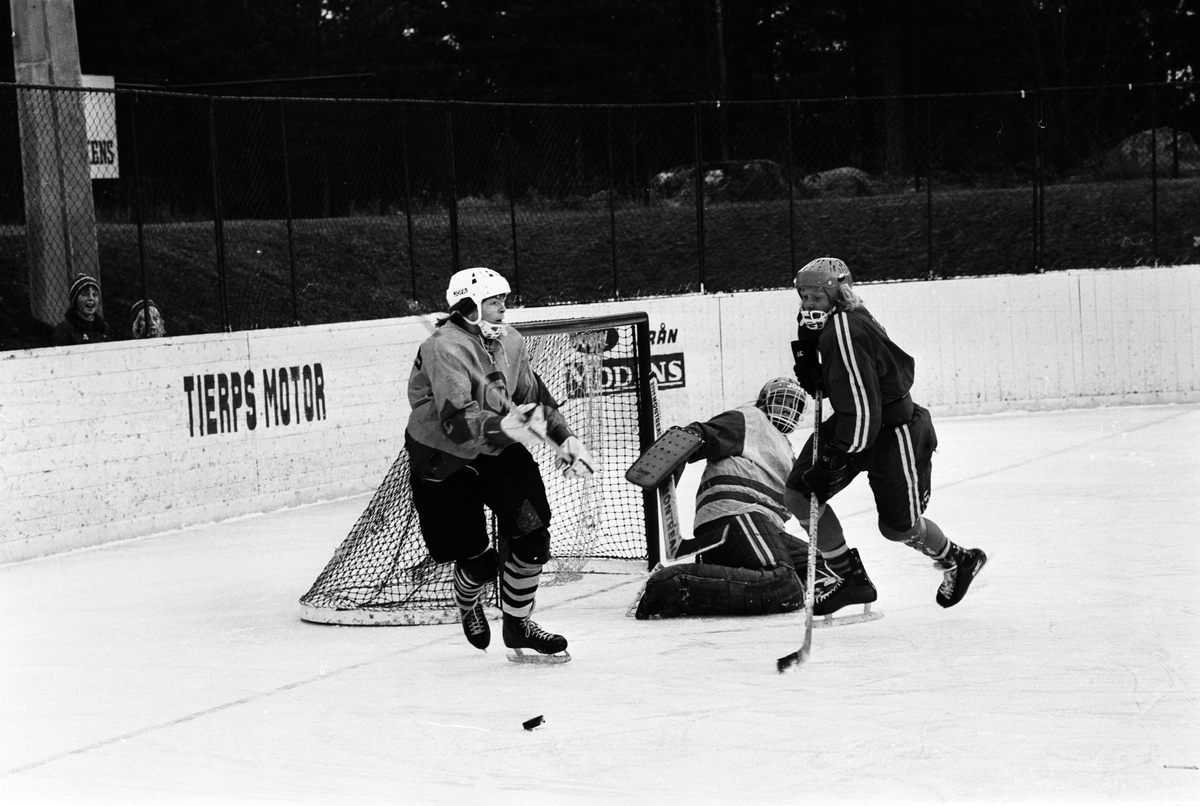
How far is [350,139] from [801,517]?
1511cm

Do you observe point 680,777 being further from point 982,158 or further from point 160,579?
point 982,158

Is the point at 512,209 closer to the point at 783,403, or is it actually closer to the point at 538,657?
the point at 783,403

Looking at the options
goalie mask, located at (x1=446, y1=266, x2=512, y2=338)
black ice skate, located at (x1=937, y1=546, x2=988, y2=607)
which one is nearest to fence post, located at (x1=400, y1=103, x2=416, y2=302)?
goalie mask, located at (x1=446, y1=266, x2=512, y2=338)

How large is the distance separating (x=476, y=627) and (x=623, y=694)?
849 mm

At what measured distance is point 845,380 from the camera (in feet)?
19.9

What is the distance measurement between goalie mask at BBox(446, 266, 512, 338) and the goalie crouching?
137cm

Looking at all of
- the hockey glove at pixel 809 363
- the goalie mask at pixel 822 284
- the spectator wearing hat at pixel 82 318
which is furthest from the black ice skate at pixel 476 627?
the spectator wearing hat at pixel 82 318

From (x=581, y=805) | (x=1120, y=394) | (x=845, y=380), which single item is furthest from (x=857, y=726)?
(x=1120, y=394)

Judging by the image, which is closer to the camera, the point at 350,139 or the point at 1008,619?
the point at 1008,619

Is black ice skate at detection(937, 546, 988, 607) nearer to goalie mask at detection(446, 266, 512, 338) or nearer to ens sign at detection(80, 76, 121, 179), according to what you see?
goalie mask at detection(446, 266, 512, 338)

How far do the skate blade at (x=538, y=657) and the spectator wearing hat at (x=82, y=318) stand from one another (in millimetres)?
5057

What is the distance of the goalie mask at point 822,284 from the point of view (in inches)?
242

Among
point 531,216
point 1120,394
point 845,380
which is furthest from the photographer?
point 531,216

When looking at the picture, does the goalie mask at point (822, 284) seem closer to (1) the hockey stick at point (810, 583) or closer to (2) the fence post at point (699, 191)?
(1) the hockey stick at point (810, 583)
